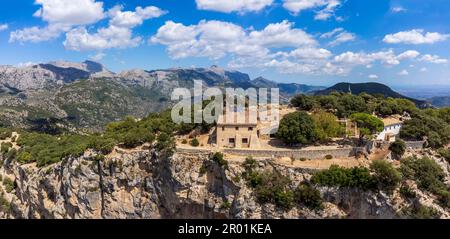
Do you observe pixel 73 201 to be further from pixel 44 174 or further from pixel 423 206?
pixel 423 206

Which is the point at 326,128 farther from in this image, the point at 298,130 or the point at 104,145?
the point at 104,145

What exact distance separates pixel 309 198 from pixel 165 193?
2002 cm

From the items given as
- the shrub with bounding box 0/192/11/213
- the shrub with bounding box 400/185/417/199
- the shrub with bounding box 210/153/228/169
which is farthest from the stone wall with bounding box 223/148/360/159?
the shrub with bounding box 0/192/11/213

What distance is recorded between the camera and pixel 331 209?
4047 centimetres

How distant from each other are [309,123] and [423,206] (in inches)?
672

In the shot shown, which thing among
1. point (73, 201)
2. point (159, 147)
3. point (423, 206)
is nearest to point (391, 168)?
point (423, 206)

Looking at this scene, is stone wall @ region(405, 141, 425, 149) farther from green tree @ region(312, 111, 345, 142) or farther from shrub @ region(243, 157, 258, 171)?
shrub @ region(243, 157, 258, 171)

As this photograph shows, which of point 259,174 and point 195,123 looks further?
point 195,123

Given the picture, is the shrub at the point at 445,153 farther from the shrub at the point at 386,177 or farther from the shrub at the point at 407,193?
the shrub at the point at 386,177

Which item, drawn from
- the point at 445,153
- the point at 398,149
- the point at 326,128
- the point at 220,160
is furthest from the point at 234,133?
the point at 445,153

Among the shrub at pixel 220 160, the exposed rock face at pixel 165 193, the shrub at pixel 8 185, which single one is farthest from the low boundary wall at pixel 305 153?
the shrub at pixel 8 185

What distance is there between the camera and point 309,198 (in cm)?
4041

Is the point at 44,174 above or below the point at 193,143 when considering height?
below

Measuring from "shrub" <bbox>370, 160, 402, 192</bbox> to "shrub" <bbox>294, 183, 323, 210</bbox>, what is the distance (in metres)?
6.75
